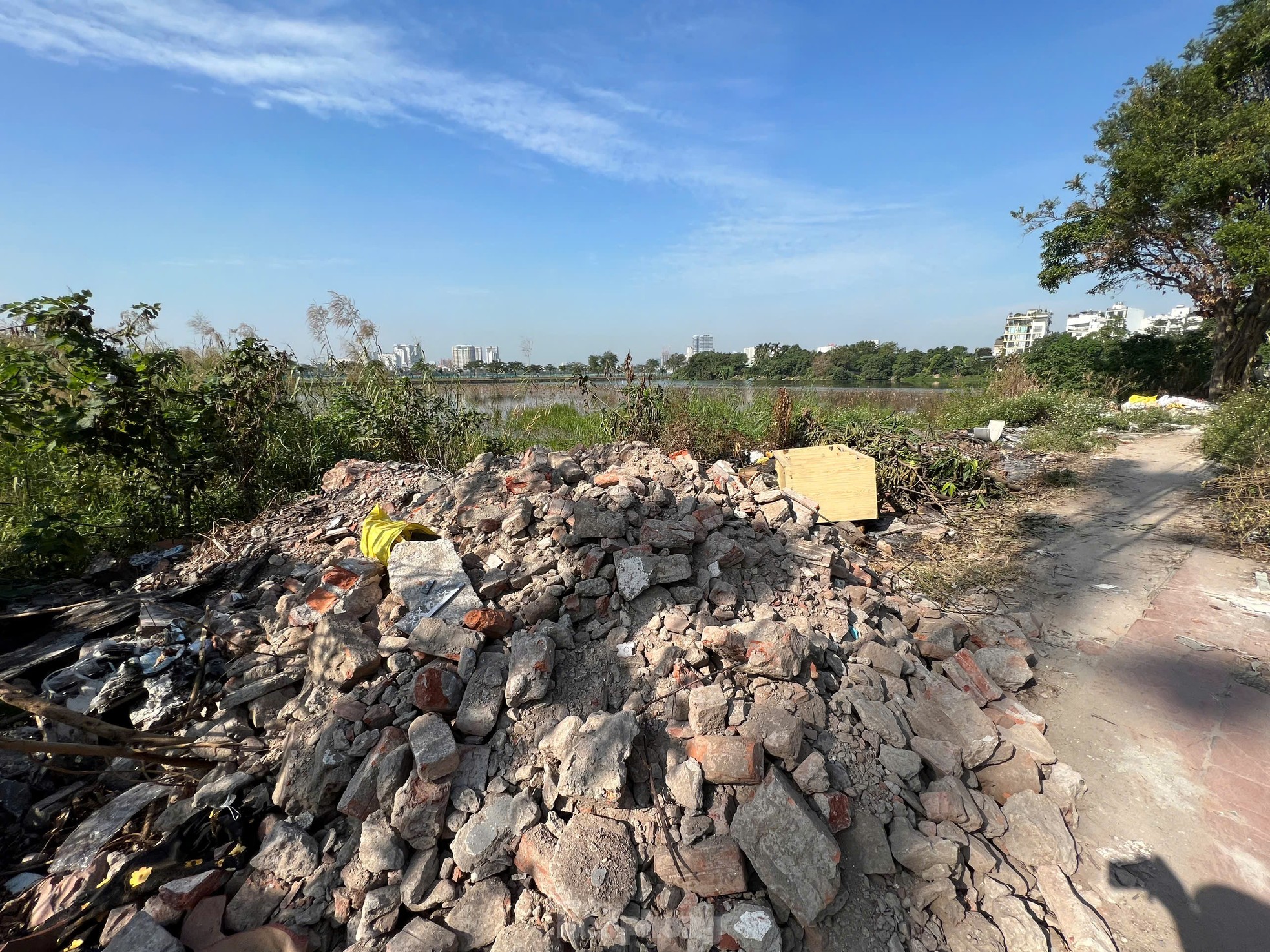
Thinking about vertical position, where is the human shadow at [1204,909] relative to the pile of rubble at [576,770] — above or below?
below

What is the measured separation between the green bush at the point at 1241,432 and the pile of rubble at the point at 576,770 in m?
3.55

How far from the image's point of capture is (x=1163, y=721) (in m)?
2.38

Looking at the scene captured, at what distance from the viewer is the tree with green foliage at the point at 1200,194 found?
362 inches

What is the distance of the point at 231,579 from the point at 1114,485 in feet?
27.0

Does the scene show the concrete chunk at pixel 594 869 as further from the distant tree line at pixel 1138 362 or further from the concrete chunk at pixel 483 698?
the distant tree line at pixel 1138 362

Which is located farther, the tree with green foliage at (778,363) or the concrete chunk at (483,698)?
the tree with green foliage at (778,363)

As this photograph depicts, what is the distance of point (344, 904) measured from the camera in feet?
5.29

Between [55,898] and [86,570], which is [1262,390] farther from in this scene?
[86,570]

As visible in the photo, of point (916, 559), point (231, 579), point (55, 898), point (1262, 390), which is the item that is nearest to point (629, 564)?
point (55, 898)

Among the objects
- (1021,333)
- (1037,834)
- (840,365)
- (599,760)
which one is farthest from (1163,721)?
(1021,333)

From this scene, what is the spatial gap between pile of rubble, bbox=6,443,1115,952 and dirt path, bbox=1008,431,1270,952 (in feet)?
0.59

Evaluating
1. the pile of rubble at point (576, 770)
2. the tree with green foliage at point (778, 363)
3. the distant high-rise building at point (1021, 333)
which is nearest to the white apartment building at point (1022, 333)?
the distant high-rise building at point (1021, 333)

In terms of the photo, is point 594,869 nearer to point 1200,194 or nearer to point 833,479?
point 833,479

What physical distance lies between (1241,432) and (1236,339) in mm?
10649
